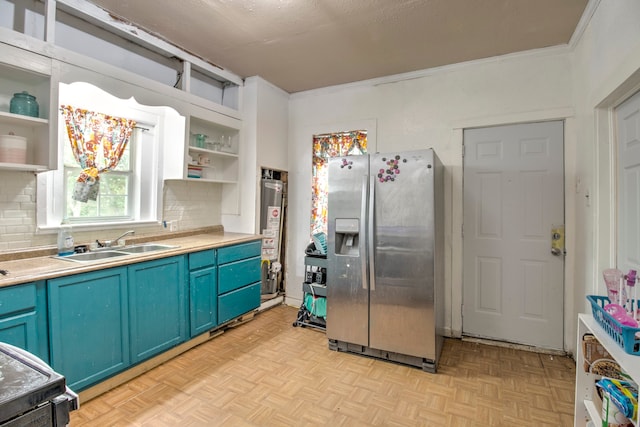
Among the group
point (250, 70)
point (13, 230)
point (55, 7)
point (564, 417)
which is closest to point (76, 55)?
point (55, 7)

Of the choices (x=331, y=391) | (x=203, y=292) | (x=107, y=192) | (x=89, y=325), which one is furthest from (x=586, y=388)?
(x=107, y=192)

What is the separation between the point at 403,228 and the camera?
256cm

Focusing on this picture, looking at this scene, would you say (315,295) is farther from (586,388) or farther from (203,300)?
(586,388)

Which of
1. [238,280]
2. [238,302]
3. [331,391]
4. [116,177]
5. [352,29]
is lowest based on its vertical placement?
[331,391]

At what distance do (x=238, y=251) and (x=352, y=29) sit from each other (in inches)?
87.9

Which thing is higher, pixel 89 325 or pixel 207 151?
pixel 207 151

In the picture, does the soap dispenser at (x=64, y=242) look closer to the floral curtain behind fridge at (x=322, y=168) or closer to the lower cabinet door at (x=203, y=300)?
the lower cabinet door at (x=203, y=300)

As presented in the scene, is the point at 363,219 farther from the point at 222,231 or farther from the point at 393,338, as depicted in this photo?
the point at 222,231

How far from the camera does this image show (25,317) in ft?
5.65

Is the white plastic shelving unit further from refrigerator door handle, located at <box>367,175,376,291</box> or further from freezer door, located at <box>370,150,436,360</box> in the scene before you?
refrigerator door handle, located at <box>367,175,376,291</box>

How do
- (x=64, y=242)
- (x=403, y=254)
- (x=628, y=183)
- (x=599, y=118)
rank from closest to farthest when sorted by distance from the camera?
(x=628, y=183)
(x=599, y=118)
(x=64, y=242)
(x=403, y=254)

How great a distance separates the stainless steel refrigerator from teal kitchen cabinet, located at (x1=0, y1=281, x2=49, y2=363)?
76.7 inches

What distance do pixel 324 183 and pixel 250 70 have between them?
4.85 feet

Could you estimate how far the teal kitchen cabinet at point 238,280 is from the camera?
9.89 ft
